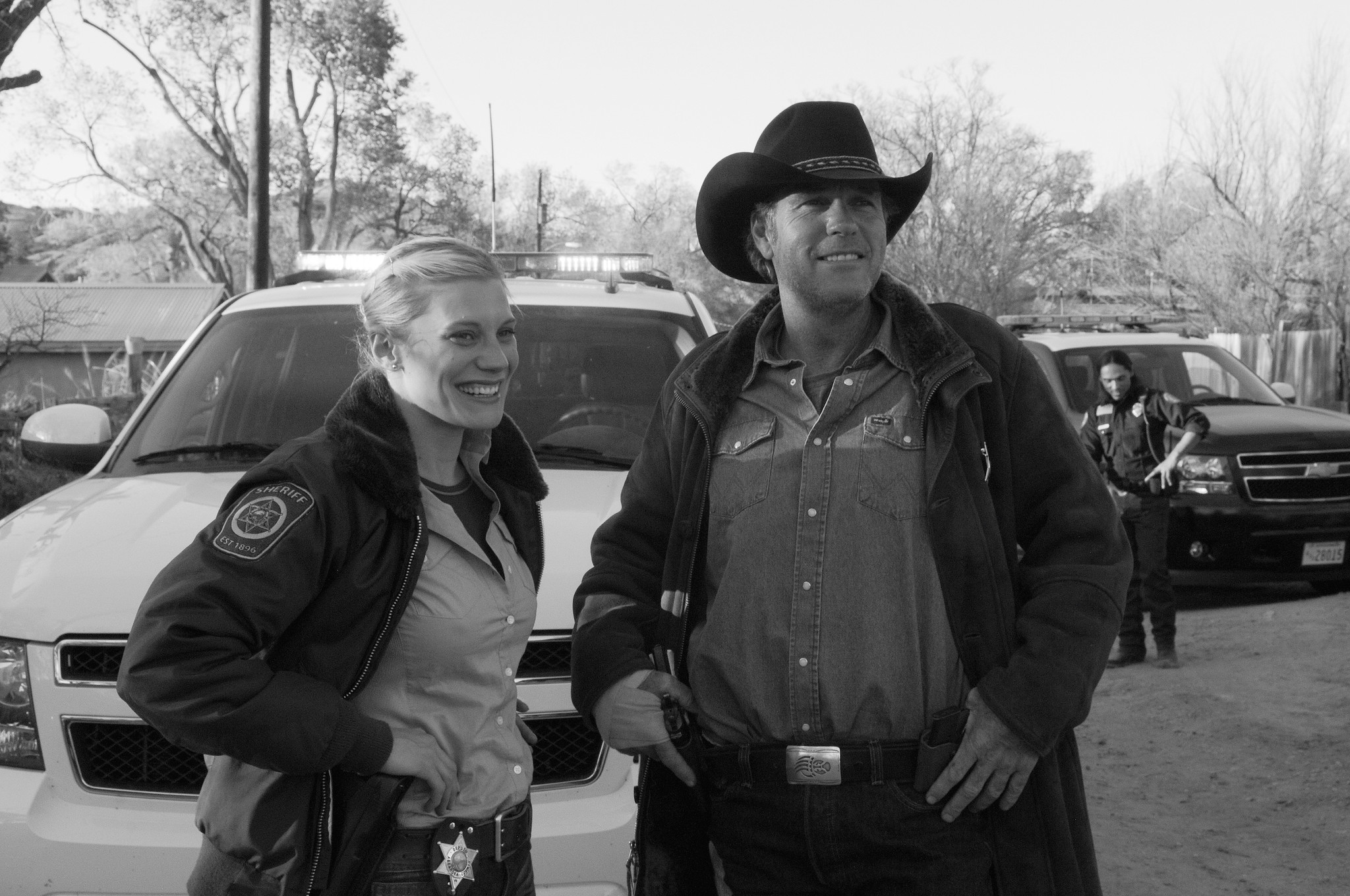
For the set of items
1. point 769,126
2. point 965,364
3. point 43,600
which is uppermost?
point 769,126

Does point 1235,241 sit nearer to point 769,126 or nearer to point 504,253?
point 504,253

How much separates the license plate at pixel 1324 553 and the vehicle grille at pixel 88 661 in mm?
8028

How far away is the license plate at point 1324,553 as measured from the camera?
897 centimetres

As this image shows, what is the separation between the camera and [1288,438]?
29.8ft

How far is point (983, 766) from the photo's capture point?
7.20ft

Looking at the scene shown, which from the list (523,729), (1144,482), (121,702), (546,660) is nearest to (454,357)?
(523,729)

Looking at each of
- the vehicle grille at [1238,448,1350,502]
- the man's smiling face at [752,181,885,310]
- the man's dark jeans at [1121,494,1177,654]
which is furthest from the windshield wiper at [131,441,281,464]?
the vehicle grille at [1238,448,1350,502]

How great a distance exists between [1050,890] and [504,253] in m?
4.27

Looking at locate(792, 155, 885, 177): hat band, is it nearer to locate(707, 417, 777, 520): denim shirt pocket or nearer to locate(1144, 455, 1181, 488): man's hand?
locate(707, 417, 777, 520): denim shirt pocket

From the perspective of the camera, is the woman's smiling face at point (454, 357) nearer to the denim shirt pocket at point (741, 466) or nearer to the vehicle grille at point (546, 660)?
the denim shirt pocket at point (741, 466)

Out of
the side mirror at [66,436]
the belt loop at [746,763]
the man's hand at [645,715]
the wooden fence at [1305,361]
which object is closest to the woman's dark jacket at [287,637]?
the man's hand at [645,715]

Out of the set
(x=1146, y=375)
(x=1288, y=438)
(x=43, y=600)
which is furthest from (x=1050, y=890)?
(x=1146, y=375)

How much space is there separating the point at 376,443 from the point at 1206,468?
26.1 feet

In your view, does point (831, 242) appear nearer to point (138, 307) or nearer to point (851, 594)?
point (851, 594)
